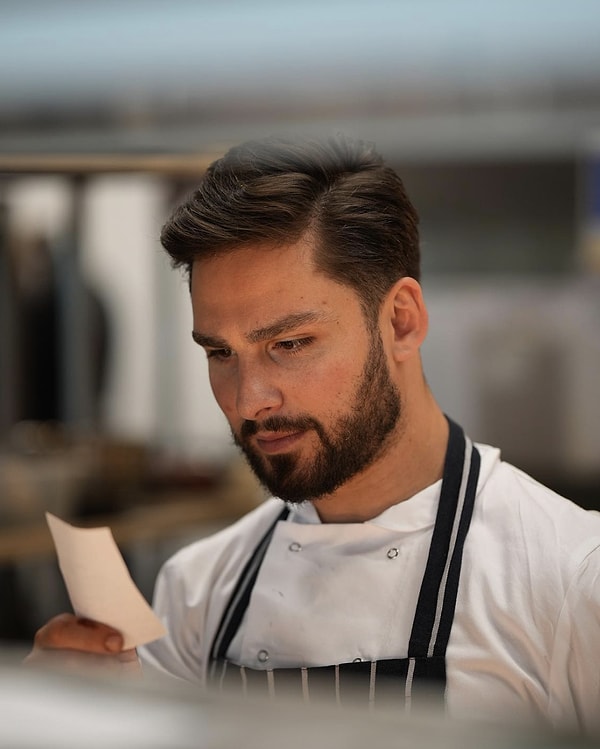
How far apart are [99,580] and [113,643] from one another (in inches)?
2.4

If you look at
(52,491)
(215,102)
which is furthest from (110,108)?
(52,491)

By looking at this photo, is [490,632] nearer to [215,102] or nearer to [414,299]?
[414,299]

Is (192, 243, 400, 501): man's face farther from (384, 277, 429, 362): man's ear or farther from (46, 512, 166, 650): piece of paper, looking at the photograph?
(46, 512, 166, 650): piece of paper

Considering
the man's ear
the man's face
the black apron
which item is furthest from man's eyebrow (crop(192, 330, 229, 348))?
the black apron

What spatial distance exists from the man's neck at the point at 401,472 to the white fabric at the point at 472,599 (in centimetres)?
2

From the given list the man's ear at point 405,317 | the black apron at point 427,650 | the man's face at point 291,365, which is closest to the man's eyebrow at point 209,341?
the man's face at point 291,365

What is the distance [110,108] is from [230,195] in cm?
37

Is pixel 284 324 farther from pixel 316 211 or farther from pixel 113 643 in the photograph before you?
pixel 113 643

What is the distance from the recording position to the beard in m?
0.92

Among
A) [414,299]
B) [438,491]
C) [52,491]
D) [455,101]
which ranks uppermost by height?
[455,101]

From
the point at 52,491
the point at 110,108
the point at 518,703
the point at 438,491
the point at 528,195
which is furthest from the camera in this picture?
the point at 528,195

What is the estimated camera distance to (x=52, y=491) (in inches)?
93.4

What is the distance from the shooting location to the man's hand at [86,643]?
94 centimetres

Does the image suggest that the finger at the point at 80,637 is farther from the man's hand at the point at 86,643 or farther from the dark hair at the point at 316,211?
the dark hair at the point at 316,211
